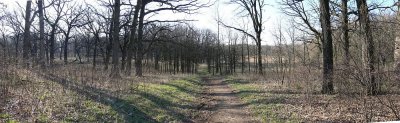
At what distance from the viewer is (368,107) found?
11.7 meters

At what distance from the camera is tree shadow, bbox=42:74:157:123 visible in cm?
1153

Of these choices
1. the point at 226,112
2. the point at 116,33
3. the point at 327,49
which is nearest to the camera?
the point at 226,112

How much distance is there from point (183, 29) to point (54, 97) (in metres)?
66.7

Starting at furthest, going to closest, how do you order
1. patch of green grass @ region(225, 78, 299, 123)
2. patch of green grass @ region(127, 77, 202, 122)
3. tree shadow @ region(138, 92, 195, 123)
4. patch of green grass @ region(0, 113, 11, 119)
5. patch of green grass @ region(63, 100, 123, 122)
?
tree shadow @ region(138, 92, 195, 123) < patch of green grass @ region(127, 77, 202, 122) < patch of green grass @ region(225, 78, 299, 123) < patch of green grass @ region(63, 100, 123, 122) < patch of green grass @ region(0, 113, 11, 119)

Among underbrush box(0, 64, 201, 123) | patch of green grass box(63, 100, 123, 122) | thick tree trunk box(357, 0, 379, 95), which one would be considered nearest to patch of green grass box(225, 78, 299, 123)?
underbrush box(0, 64, 201, 123)

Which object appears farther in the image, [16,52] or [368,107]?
[16,52]

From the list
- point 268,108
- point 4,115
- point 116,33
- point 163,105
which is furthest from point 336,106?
point 116,33

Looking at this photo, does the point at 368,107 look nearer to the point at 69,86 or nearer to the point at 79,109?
the point at 79,109

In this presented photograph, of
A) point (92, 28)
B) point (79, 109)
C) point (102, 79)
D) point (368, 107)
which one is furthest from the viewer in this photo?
point (92, 28)

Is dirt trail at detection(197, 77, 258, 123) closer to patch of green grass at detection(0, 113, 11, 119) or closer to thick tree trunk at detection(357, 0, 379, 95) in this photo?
thick tree trunk at detection(357, 0, 379, 95)

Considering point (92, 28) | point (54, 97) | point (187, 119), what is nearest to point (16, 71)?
point (54, 97)

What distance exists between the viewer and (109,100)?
12.8 m

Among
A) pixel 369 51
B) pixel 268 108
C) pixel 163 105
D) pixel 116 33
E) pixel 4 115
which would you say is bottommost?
pixel 268 108

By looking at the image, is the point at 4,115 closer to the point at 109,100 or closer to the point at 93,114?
the point at 93,114
